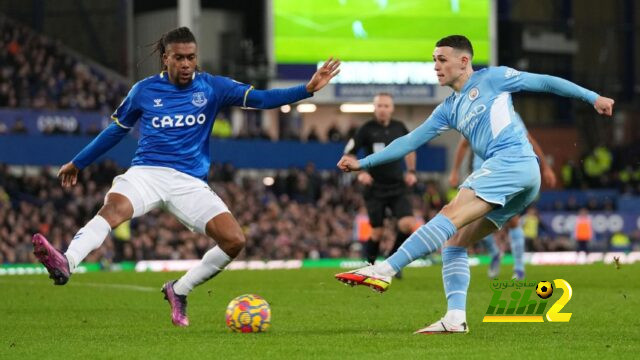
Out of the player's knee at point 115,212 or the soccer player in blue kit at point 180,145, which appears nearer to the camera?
the player's knee at point 115,212

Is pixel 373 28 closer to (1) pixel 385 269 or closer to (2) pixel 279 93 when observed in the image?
(2) pixel 279 93

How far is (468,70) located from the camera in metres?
9.89

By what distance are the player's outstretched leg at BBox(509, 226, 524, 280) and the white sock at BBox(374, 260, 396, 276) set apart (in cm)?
869

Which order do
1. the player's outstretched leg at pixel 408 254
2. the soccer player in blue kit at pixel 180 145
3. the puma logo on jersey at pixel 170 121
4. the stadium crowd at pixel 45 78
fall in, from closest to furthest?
the player's outstretched leg at pixel 408 254 < the soccer player in blue kit at pixel 180 145 < the puma logo on jersey at pixel 170 121 < the stadium crowd at pixel 45 78

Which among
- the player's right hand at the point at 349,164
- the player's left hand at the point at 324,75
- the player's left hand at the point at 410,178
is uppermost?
the player's left hand at the point at 324,75

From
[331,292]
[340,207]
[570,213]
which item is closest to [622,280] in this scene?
[331,292]

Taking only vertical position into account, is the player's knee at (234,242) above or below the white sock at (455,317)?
above

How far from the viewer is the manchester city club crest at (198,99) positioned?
10.6m

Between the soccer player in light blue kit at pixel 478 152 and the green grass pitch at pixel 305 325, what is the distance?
575mm

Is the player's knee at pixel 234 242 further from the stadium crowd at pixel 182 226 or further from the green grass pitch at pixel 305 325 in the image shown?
the stadium crowd at pixel 182 226

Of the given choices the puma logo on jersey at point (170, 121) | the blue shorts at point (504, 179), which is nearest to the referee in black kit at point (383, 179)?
the puma logo on jersey at point (170, 121)

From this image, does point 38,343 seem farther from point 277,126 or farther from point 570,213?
point 277,126

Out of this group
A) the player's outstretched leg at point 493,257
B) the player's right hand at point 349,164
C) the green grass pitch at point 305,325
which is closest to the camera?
the green grass pitch at point 305,325

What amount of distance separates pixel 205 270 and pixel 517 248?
804 centimetres
